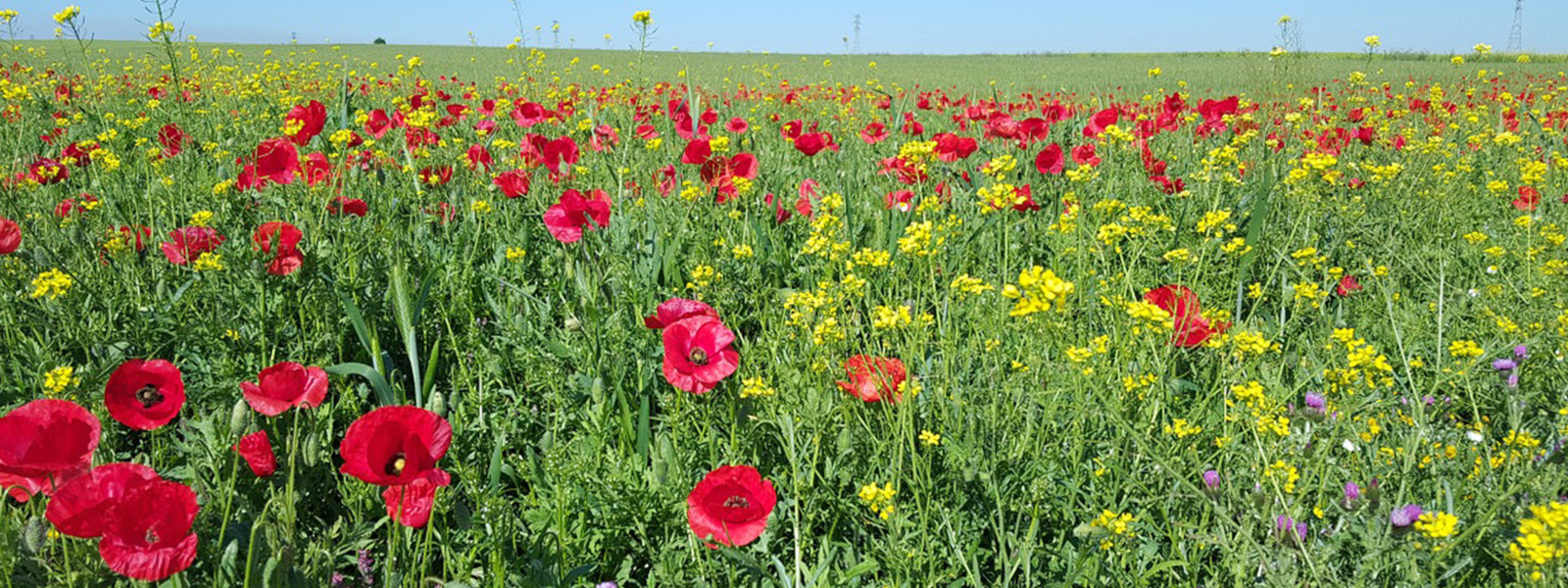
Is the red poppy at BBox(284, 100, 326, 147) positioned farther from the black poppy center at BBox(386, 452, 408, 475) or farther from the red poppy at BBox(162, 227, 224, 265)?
the black poppy center at BBox(386, 452, 408, 475)

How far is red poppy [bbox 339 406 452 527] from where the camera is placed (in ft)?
3.55

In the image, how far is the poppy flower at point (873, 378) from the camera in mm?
1609

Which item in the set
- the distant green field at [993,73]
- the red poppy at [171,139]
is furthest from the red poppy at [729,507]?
the distant green field at [993,73]

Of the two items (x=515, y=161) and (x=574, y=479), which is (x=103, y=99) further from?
(x=574, y=479)

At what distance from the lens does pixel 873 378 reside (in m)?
1.62

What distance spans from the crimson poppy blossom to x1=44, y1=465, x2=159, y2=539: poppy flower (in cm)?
21

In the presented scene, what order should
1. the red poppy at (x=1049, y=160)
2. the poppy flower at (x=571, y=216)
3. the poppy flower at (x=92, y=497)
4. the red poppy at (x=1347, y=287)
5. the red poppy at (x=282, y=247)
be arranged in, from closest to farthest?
1. the poppy flower at (x=92, y=497)
2. the red poppy at (x=282, y=247)
3. the poppy flower at (x=571, y=216)
4. the red poppy at (x=1347, y=287)
5. the red poppy at (x=1049, y=160)

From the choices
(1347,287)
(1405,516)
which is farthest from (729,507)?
(1347,287)

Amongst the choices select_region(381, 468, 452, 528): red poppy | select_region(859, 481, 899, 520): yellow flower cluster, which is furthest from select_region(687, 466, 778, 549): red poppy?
select_region(381, 468, 452, 528): red poppy

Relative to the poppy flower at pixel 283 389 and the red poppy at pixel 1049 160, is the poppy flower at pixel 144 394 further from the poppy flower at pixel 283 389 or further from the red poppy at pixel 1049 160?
the red poppy at pixel 1049 160

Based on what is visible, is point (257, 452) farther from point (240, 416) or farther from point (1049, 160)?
point (1049, 160)

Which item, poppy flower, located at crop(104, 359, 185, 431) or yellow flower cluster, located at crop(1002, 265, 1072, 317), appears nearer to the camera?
poppy flower, located at crop(104, 359, 185, 431)

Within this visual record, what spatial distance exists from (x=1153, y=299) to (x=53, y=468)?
6.47 ft

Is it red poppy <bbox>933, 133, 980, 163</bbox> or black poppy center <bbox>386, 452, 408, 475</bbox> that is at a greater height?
red poppy <bbox>933, 133, 980, 163</bbox>
